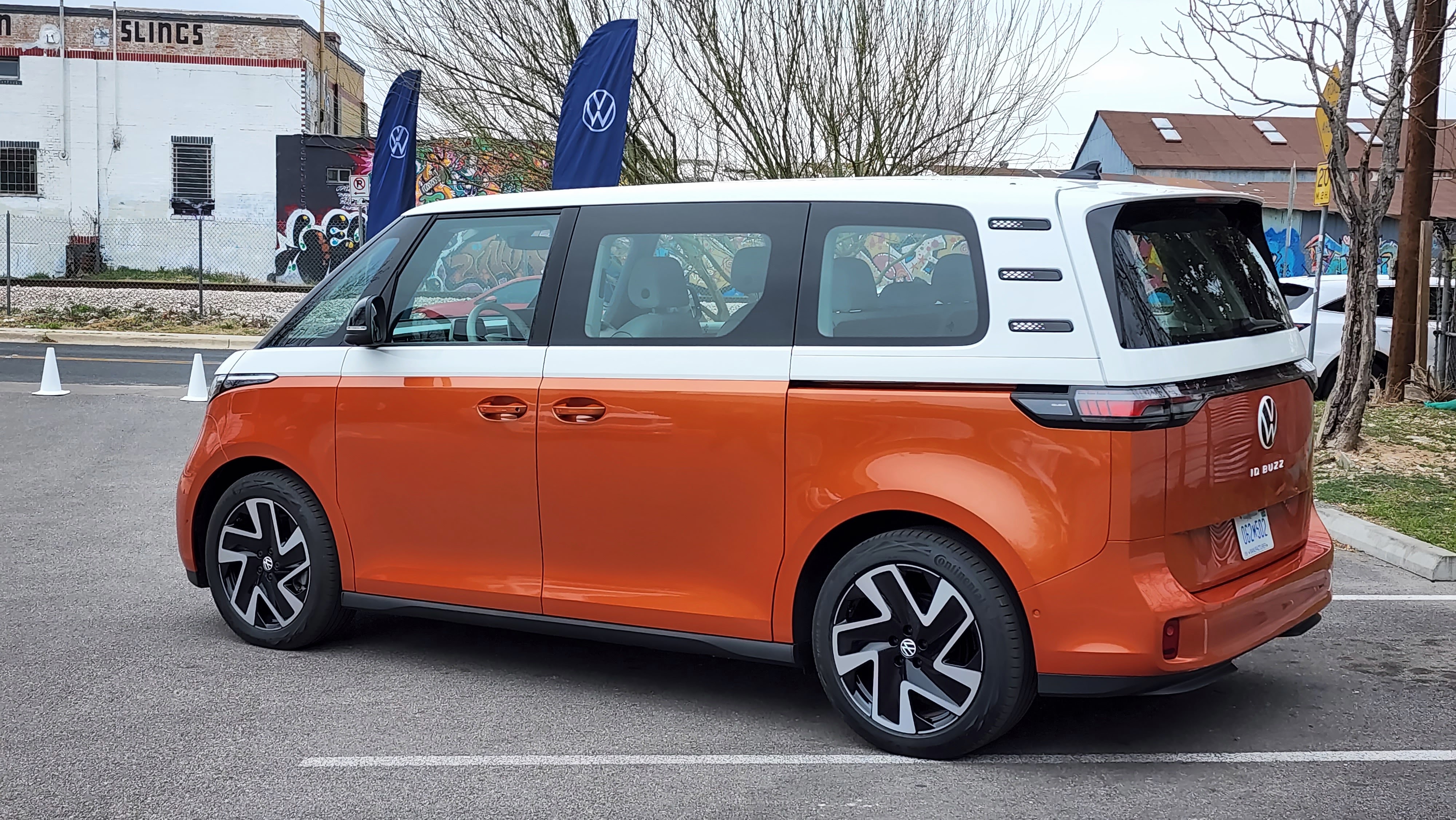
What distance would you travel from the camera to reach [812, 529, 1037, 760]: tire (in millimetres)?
4074

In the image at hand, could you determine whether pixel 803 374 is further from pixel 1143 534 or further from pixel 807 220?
pixel 1143 534

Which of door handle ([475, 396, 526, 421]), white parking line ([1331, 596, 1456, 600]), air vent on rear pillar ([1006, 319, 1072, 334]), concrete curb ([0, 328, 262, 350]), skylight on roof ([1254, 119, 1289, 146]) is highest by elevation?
skylight on roof ([1254, 119, 1289, 146])

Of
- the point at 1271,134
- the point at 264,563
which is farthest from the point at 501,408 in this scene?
the point at 1271,134

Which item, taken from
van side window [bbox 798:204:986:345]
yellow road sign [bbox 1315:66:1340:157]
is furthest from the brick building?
van side window [bbox 798:204:986:345]

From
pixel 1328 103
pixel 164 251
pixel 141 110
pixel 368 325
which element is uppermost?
pixel 141 110

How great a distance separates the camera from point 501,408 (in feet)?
16.1

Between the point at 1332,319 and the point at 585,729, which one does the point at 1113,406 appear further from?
the point at 1332,319

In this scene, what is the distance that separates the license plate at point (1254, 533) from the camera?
4277 mm

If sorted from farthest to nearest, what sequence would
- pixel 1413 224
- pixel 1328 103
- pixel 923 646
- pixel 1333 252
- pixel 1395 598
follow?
1. pixel 1333 252
2. pixel 1413 224
3. pixel 1328 103
4. pixel 1395 598
5. pixel 923 646

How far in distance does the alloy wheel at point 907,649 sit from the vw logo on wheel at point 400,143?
13723 millimetres

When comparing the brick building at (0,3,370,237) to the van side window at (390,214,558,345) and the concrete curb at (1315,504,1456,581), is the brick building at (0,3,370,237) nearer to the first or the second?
the concrete curb at (1315,504,1456,581)

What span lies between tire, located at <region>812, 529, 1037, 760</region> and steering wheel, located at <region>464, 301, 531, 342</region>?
1.47 m

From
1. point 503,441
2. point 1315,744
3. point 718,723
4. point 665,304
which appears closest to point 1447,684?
point 1315,744

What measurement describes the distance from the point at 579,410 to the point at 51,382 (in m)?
12.0
